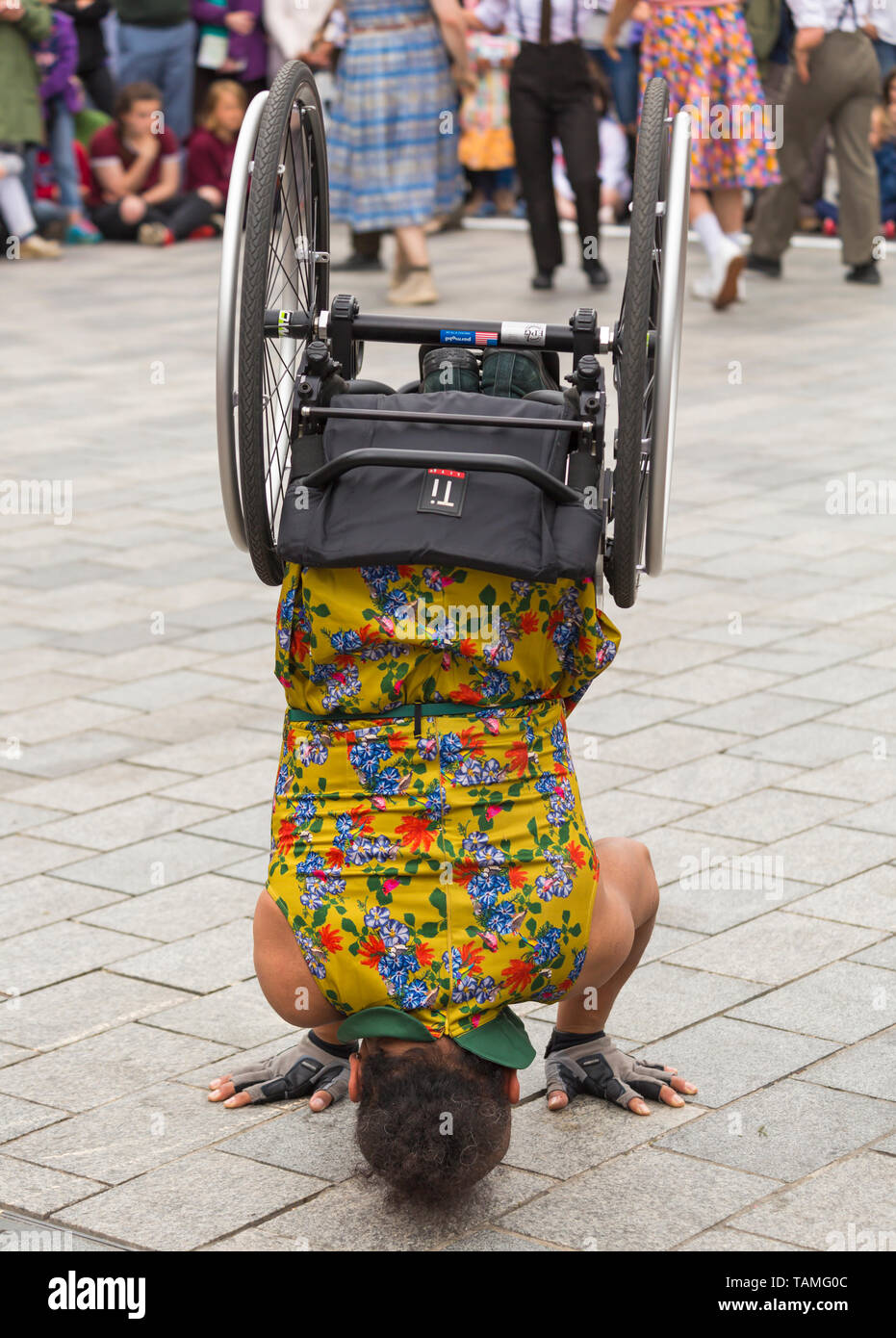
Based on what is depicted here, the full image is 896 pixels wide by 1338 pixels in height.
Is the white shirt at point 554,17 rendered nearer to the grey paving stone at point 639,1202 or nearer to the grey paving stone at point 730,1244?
the grey paving stone at point 639,1202

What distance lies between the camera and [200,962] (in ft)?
13.3

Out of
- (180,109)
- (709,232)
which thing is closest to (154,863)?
(709,232)

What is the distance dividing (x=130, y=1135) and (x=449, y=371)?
1391 mm

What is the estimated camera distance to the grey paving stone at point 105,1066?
3518 mm

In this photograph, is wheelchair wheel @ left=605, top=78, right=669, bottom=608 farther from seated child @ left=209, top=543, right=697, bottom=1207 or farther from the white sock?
the white sock

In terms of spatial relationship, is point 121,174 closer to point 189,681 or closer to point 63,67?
point 63,67

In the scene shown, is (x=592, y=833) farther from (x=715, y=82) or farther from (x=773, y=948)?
(x=715, y=82)

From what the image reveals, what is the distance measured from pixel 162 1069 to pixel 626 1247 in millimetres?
1004

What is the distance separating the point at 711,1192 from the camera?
10.4 feet

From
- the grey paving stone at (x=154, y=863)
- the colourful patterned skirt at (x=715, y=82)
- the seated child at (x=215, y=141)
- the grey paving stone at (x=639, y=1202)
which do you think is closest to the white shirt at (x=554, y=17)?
the colourful patterned skirt at (x=715, y=82)

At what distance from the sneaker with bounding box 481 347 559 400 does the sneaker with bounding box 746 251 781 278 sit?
9206 mm

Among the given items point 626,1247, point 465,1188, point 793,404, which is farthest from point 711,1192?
point 793,404

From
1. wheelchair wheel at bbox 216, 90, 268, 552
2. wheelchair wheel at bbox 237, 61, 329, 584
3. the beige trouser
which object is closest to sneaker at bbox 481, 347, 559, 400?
wheelchair wheel at bbox 237, 61, 329, 584

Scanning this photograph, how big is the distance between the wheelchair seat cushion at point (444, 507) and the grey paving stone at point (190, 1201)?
1026 millimetres
